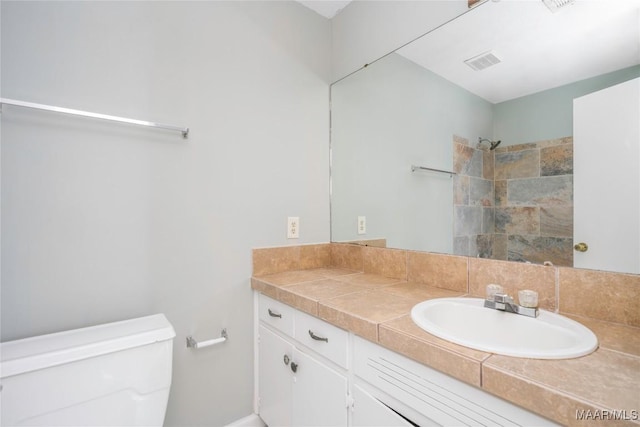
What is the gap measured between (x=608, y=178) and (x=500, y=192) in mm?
296

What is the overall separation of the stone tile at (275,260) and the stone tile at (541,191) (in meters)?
1.07

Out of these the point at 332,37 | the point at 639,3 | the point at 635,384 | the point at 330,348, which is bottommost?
the point at 330,348

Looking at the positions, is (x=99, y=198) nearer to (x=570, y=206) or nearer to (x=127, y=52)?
(x=127, y=52)

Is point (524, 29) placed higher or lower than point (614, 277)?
higher

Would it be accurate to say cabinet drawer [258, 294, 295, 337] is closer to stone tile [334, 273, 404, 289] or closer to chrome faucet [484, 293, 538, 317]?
stone tile [334, 273, 404, 289]

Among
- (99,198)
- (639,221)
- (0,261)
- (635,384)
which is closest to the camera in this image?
(635,384)

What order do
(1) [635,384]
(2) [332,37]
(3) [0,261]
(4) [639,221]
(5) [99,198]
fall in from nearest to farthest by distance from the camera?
(1) [635,384], (4) [639,221], (3) [0,261], (5) [99,198], (2) [332,37]

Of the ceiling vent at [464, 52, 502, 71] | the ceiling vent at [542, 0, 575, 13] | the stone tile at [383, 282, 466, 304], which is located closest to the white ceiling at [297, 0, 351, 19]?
the ceiling vent at [464, 52, 502, 71]

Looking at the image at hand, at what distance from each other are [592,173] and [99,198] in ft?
5.60

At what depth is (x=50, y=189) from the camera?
1.03m

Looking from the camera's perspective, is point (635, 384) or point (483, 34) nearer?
point (635, 384)

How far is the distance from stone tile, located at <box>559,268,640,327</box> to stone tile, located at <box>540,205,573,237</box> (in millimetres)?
123

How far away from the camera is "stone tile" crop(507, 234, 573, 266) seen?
37.8 inches

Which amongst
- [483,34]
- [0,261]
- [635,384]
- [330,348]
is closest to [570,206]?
[635,384]
